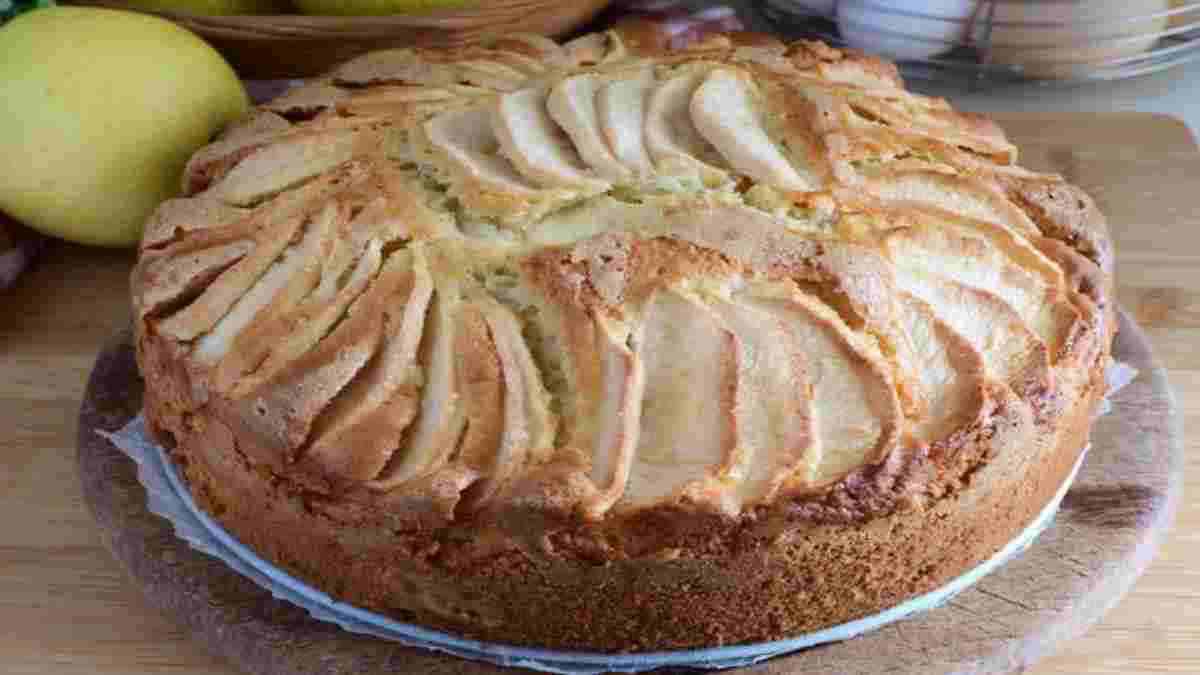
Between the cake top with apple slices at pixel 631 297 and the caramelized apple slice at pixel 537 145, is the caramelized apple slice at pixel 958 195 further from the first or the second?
the caramelized apple slice at pixel 537 145

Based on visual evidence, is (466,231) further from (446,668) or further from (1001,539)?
(1001,539)

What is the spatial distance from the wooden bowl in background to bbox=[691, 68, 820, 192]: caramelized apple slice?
1.96 feet

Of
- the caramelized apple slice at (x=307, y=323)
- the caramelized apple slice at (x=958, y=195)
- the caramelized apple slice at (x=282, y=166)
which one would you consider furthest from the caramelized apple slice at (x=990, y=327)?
the caramelized apple slice at (x=282, y=166)

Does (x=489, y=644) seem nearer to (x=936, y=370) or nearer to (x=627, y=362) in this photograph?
(x=627, y=362)

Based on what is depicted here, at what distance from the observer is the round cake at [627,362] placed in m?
1.18

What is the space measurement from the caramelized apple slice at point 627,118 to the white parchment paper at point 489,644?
1.60 feet

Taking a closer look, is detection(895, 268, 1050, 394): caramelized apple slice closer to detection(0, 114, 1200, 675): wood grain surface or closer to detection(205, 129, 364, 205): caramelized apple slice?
detection(0, 114, 1200, 675): wood grain surface

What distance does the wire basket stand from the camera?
2.24 meters

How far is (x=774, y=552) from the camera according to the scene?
1.19 m

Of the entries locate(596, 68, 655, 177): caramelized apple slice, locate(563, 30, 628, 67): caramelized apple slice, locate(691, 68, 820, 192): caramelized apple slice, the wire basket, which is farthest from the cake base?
the wire basket

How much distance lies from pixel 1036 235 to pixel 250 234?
0.80 metres

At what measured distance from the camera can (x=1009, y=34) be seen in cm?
229

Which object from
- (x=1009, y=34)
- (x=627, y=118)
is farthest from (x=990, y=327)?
(x=1009, y=34)

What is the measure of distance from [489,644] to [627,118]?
0.59m
